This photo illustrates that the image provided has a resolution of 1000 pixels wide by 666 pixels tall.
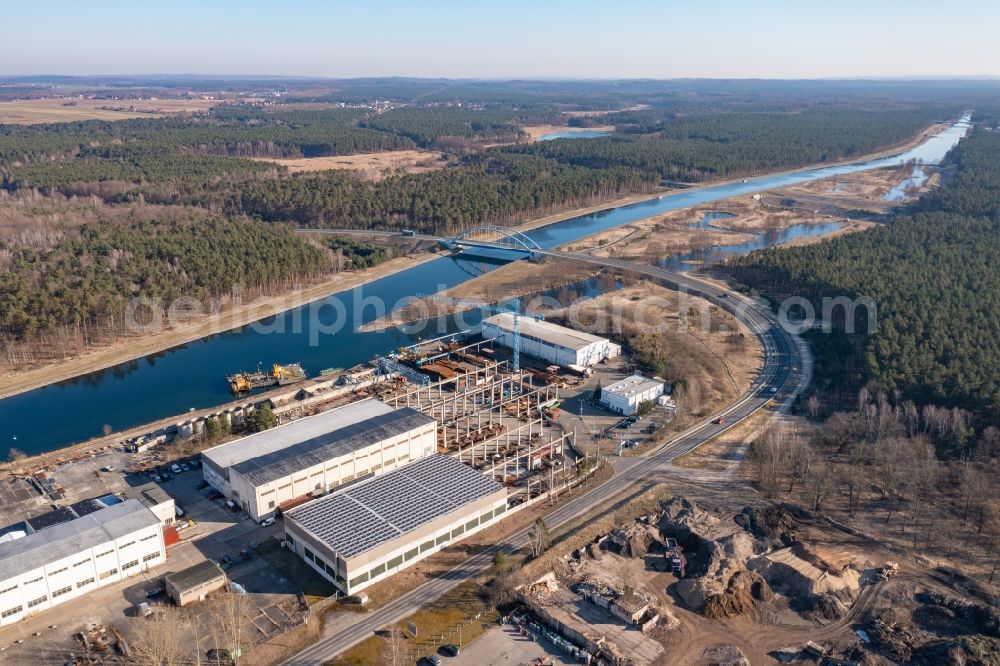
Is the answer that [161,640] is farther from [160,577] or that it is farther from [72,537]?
[72,537]

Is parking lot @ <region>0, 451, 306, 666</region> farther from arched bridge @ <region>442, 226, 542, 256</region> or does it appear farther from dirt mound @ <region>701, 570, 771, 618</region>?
arched bridge @ <region>442, 226, 542, 256</region>

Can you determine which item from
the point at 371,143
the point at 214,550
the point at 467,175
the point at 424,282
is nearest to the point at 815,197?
the point at 467,175

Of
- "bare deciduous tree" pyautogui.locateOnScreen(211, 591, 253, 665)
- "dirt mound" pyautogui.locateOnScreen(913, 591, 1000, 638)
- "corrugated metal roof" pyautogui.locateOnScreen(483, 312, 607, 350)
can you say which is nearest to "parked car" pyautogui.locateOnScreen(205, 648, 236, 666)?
"bare deciduous tree" pyautogui.locateOnScreen(211, 591, 253, 665)

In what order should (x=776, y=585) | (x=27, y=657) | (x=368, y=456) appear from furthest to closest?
(x=368, y=456), (x=776, y=585), (x=27, y=657)

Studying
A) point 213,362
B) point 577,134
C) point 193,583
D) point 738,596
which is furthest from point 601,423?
point 577,134

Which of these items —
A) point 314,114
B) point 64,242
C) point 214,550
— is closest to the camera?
point 214,550

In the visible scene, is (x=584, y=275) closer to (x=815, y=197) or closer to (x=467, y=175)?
(x=467, y=175)
